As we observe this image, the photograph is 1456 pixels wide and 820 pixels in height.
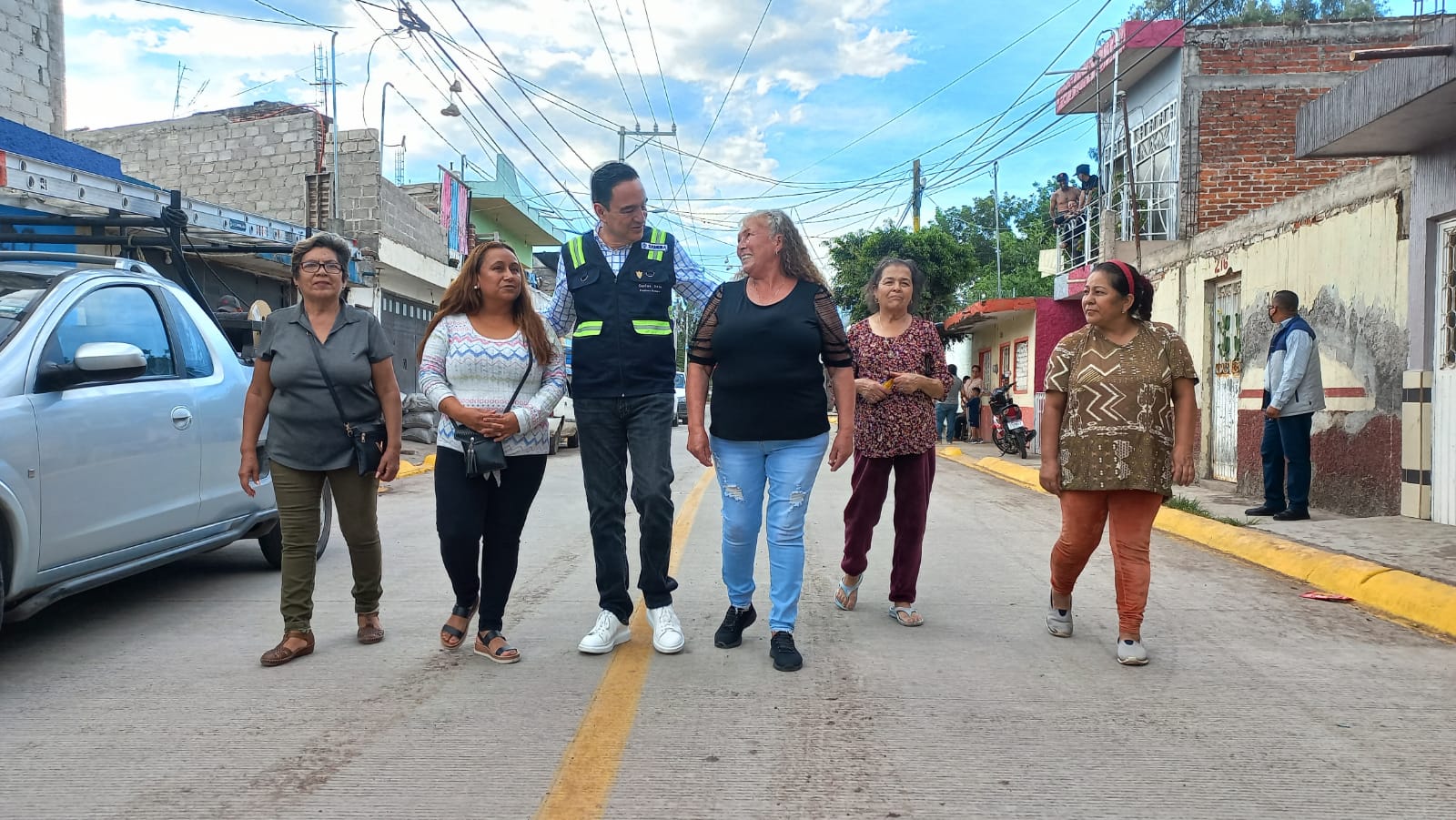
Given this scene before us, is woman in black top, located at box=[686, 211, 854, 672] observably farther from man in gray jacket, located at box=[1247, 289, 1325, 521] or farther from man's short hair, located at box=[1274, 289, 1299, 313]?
man's short hair, located at box=[1274, 289, 1299, 313]

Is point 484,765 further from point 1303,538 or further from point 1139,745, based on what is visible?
point 1303,538

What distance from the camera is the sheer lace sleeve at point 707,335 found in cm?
430

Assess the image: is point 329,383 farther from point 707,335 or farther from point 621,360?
point 707,335

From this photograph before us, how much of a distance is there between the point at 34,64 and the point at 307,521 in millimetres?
12265

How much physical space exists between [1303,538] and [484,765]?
655 cm

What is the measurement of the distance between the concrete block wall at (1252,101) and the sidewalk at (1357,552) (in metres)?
8.13

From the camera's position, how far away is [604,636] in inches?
172

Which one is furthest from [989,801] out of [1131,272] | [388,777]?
[1131,272]

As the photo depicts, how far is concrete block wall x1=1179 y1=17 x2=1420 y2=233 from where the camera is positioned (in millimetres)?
16094

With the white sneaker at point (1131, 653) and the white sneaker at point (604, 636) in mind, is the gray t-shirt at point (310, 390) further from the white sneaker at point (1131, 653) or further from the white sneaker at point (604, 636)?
the white sneaker at point (1131, 653)

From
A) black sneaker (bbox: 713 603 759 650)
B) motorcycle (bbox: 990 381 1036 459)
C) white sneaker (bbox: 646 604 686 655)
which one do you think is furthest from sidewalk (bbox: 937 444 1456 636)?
motorcycle (bbox: 990 381 1036 459)

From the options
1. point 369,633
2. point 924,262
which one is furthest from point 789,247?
point 924,262

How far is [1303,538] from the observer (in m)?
7.43

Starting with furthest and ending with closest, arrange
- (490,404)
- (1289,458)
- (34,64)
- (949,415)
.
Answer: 1. (949,415)
2. (34,64)
3. (1289,458)
4. (490,404)
